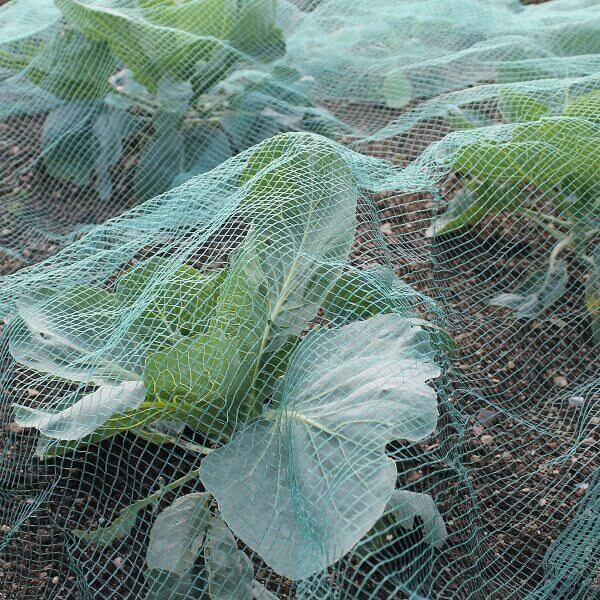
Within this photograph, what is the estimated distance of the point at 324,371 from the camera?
1048 millimetres

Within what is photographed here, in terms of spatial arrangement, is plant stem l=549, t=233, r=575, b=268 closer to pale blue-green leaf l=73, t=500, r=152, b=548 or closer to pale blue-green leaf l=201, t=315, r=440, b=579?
pale blue-green leaf l=201, t=315, r=440, b=579

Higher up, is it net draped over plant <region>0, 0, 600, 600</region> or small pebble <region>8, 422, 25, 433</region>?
net draped over plant <region>0, 0, 600, 600</region>

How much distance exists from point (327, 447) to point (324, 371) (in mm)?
110

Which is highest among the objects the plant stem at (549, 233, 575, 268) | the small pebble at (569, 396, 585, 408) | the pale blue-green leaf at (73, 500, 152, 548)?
the plant stem at (549, 233, 575, 268)

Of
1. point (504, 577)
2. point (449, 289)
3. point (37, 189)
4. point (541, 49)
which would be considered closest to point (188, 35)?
point (37, 189)

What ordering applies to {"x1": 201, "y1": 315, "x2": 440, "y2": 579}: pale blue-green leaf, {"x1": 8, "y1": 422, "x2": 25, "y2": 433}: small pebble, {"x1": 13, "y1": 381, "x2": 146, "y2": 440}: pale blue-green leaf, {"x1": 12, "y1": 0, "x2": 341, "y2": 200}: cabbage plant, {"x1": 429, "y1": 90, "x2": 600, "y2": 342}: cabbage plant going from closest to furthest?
{"x1": 201, "y1": 315, "x2": 440, "y2": 579}: pale blue-green leaf < {"x1": 13, "y1": 381, "x2": 146, "y2": 440}: pale blue-green leaf < {"x1": 8, "y1": 422, "x2": 25, "y2": 433}: small pebble < {"x1": 429, "y1": 90, "x2": 600, "y2": 342}: cabbage plant < {"x1": 12, "y1": 0, "x2": 341, "y2": 200}: cabbage plant

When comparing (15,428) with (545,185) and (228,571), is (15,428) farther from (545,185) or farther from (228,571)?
(545,185)

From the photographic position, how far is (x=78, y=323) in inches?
46.2

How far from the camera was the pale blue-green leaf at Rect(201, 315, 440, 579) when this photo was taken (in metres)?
0.90

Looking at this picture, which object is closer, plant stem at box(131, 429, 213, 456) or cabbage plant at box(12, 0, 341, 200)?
plant stem at box(131, 429, 213, 456)

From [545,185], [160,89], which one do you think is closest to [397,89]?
[160,89]

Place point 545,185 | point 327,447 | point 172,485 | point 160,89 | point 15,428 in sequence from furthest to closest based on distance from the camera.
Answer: point 160,89 → point 545,185 → point 15,428 → point 172,485 → point 327,447

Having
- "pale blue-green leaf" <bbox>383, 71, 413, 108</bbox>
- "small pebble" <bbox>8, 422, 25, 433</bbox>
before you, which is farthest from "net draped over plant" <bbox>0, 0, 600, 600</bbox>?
→ "pale blue-green leaf" <bbox>383, 71, 413, 108</bbox>

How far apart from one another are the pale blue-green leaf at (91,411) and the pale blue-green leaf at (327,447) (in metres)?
0.12
